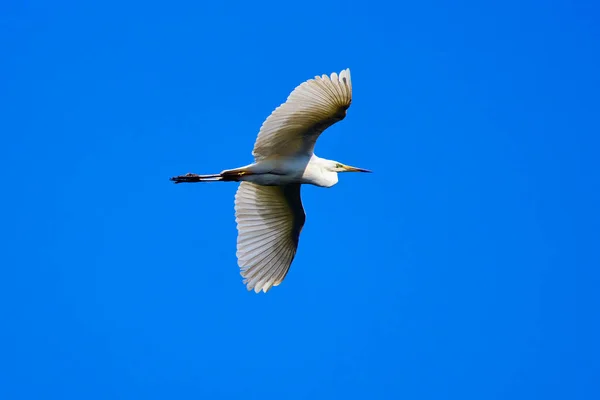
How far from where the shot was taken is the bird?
9.30 metres

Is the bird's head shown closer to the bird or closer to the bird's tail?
the bird

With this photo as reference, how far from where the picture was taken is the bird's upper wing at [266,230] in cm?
1093

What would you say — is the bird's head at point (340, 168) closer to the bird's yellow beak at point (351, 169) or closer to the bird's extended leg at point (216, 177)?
the bird's yellow beak at point (351, 169)

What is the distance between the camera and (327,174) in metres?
10.5

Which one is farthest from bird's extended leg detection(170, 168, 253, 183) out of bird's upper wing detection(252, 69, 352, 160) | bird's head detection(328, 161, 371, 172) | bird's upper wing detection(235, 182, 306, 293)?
bird's head detection(328, 161, 371, 172)

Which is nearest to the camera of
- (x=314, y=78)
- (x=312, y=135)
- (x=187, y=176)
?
(x=314, y=78)

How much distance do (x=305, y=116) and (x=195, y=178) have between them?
2004 millimetres

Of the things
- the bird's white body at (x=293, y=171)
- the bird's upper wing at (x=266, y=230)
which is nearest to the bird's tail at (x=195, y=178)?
the bird's white body at (x=293, y=171)

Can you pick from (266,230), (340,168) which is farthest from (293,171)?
(266,230)

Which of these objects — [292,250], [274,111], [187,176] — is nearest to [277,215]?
[292,250]

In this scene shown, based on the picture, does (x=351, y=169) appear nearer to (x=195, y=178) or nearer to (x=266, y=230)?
(x=266, y=230)

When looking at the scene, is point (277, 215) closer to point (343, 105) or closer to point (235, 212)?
point (235, 212)

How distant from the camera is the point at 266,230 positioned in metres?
11.1

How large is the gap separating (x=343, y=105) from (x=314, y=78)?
0.53m
